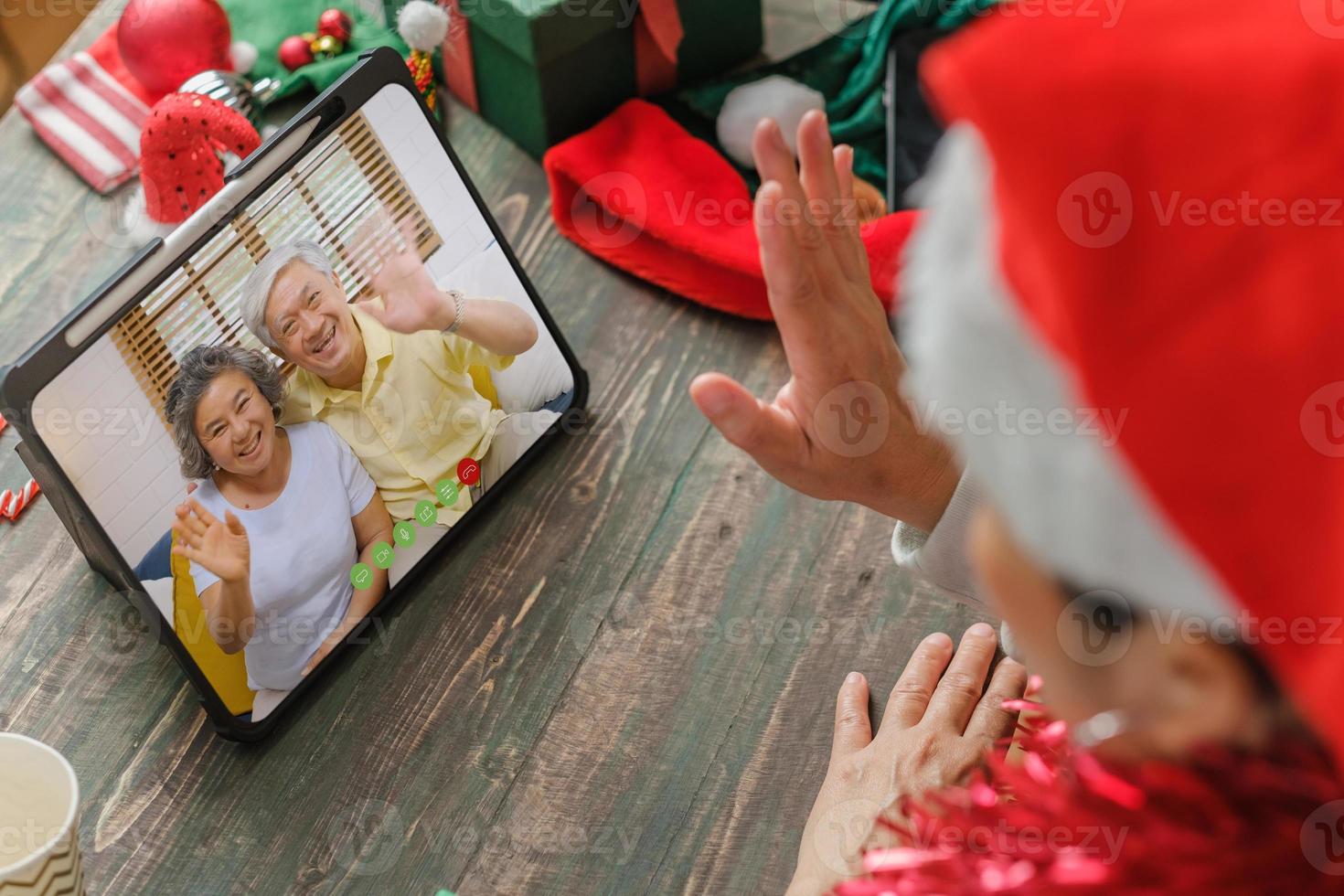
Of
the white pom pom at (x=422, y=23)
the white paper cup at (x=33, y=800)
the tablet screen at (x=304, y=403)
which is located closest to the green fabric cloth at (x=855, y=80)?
the white pom pom at (x=422, y=23)

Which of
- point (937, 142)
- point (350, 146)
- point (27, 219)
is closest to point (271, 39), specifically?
point (27, 219)

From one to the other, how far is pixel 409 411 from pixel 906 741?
384 mm

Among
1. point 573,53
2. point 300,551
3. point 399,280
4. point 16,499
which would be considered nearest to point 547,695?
point 300,551

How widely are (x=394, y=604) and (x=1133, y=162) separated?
65 centimetres

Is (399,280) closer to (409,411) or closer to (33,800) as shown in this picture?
(409,411)

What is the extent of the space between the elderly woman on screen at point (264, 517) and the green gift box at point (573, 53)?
38 cm

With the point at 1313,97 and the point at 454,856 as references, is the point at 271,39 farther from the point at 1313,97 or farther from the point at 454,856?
the point at 1313,97

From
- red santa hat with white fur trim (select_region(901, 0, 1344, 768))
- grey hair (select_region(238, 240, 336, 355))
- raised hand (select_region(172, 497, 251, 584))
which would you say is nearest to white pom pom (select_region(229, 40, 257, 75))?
grey hair (select_region(238, 240, 336, 355))

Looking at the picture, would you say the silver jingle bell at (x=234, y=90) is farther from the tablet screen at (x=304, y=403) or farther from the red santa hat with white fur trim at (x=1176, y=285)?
the red santa hat with white fur trim at (x=1176, y=285)

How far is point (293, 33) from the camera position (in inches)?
43.7

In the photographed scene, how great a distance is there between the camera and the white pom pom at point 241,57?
3.49ft

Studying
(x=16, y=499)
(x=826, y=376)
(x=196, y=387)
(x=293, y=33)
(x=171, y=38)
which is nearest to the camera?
(x=826, y=376)

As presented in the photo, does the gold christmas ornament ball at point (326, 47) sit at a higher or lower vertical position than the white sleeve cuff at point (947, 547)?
higher

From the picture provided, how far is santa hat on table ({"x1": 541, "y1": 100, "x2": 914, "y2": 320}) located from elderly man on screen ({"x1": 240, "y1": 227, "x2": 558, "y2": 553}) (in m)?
0.17
